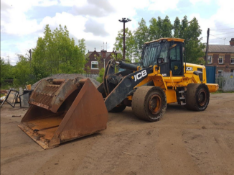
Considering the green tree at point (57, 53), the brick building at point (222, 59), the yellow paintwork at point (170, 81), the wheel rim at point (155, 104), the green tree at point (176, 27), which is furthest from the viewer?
the brick building at point (222, 59)

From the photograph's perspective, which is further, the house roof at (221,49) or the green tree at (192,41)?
the house roof at (221,49)

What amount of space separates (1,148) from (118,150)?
8.41 feet

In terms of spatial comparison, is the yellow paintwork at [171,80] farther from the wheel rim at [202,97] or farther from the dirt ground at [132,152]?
the dirt ground at [132,152]

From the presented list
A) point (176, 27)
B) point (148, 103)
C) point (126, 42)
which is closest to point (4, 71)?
point (126, 42)

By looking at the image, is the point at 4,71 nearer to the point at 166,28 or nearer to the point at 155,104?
the point at 166,28

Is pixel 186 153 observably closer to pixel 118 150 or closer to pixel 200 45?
pixel 118 150

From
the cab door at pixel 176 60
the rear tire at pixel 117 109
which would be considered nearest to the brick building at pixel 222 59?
the cab door at pixel 176 60

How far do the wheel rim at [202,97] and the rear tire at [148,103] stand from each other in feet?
7.51

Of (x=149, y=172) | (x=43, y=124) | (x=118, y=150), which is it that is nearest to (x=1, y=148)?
(x=43, y=124)

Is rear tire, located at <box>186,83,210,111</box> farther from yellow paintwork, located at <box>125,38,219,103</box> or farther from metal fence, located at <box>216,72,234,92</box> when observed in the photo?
metal fence, located at <box>216,72,234,92</box>

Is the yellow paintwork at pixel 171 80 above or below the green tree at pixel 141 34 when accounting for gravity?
below

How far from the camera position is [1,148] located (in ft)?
14.7

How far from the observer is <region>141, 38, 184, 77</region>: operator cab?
7391 mm

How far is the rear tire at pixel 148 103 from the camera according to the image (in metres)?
5.98
